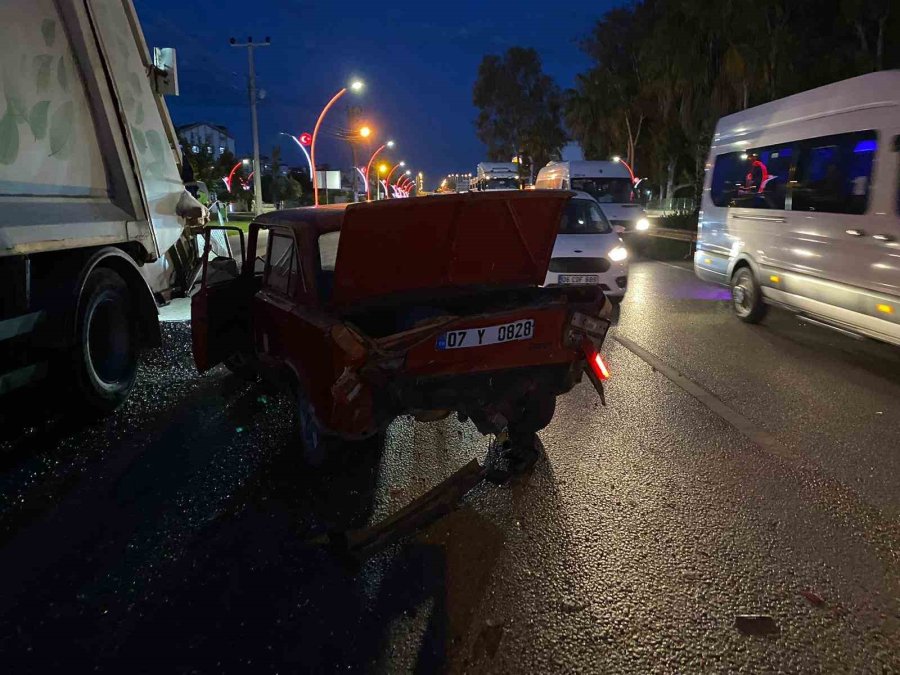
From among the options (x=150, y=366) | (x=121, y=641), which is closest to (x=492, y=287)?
(x=121, y=641)

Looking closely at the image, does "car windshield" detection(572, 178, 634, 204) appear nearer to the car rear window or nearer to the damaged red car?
the damaged red car

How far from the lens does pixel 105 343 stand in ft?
18.7

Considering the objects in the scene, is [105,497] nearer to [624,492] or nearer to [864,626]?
[624,492]

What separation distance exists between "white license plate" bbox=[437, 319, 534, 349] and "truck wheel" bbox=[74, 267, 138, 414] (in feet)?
9.87

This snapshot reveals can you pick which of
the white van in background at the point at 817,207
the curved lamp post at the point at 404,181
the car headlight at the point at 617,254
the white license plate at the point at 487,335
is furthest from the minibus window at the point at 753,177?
the curved lamp post at the point at 404,181

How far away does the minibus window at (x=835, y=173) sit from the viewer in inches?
265

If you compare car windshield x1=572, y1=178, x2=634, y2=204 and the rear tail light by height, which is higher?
car windshield x1=572, y1=178, x2=634, y2=204

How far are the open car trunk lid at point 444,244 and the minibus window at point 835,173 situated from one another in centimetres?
407

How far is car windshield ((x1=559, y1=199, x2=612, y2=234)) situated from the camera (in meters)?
10.8

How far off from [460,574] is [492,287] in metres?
2.11

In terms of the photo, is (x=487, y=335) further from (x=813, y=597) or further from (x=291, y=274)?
(x=813, y=597)

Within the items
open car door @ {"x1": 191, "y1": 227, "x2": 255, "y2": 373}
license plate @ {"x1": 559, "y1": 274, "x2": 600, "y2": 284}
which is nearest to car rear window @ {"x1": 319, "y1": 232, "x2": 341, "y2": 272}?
open car door @ {"x1": 191, "y1": 227, "x2": 255, "y2": 373}

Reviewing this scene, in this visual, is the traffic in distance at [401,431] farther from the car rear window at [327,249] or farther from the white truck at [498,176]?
the white truck at [498,176]

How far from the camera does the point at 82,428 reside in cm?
549
